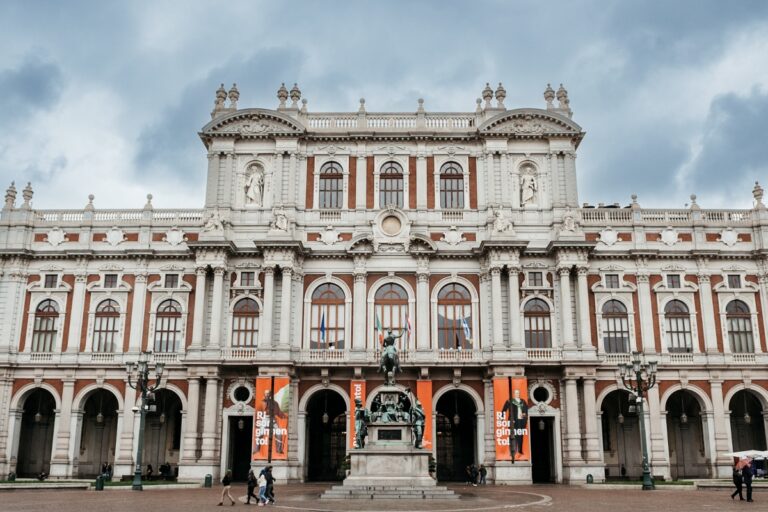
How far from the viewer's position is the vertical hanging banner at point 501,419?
43625mm

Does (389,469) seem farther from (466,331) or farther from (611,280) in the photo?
(611,280)

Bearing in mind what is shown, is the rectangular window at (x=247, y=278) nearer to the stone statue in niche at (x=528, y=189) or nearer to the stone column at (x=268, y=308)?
the stone column at (x=268, y=308)

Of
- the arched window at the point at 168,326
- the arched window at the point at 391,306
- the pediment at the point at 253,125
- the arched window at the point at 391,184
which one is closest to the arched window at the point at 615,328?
the arched window at the point at 391,306

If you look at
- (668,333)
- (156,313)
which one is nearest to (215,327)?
(156,313)

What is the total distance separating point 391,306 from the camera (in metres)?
47.4

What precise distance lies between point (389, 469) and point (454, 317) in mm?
17238

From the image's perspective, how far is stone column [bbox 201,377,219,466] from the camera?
43875mm

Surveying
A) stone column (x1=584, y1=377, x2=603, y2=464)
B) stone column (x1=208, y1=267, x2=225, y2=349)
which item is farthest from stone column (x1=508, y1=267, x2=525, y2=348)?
stone column (x1=208, y1=267, x2=225, y2=349)

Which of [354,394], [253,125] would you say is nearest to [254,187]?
[253,125]

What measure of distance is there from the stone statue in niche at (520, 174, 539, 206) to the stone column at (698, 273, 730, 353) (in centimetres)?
1154

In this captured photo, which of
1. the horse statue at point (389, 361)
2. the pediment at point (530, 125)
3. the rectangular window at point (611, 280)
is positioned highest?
the pediment at point (530, 125)

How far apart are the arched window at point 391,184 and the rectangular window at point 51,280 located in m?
21.4

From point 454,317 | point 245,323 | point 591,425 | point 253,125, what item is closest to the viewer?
point 591,425

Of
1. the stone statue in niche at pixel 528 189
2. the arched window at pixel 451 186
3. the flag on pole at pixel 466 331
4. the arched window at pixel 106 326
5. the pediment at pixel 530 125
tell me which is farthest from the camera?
the arched window at pixel 451 186
